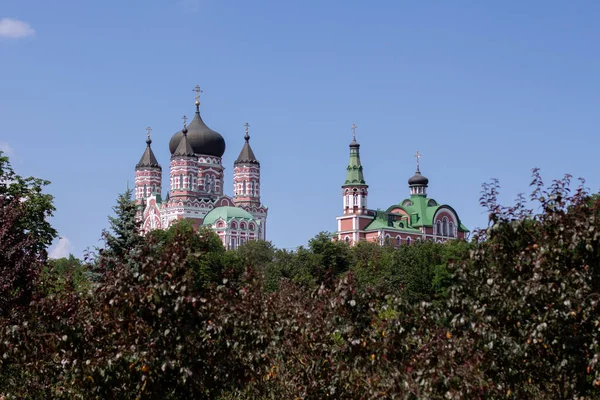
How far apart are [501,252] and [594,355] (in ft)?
5.18

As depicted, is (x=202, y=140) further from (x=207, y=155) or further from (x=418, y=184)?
(x=418, y=184)

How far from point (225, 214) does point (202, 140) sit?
939 centimetres

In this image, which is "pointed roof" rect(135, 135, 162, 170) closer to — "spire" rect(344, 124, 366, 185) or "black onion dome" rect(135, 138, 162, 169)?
"black onion dome" rect(135, 138, 162, 169)

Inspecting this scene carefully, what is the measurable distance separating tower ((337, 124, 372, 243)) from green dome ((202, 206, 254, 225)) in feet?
30.8

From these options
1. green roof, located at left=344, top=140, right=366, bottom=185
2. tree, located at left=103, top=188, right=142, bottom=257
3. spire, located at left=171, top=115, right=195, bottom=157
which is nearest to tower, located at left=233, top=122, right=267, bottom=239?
spire, located at left=171, top=115, right=195, bottom=157

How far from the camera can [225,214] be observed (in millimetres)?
86375

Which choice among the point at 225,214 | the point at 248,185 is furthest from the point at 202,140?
the point at 225,214

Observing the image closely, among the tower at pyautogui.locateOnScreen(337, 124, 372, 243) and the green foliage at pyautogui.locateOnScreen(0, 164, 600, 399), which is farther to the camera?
the tower at pyautogui.locateOnScreen(337, 124, 372, 243)

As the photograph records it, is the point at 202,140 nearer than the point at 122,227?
No

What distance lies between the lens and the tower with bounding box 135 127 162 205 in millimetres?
94688

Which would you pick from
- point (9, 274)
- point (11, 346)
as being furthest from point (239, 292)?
point (9, 274)

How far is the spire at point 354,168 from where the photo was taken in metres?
91.2

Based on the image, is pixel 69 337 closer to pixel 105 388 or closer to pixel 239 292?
pixel 105 388

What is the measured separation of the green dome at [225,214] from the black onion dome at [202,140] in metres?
7.03
